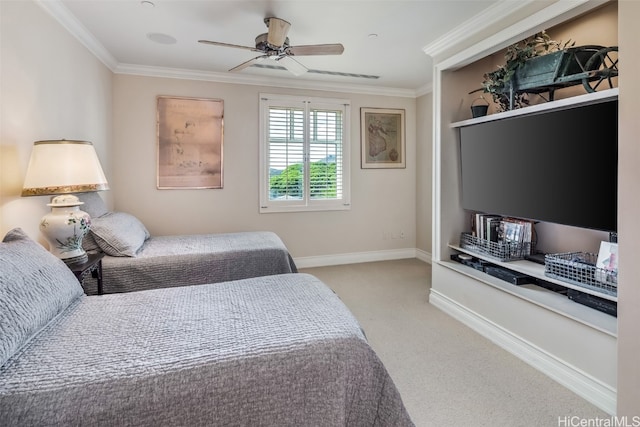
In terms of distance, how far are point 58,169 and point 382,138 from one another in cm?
398

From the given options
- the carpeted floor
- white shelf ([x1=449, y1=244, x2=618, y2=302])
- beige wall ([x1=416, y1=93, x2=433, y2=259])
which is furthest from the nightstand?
beige wall ([x1=416, y1=93, x2=433, y2=259])

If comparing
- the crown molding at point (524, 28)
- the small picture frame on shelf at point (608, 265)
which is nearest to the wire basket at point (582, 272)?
the small picture frame on shelf at point (608, 265)

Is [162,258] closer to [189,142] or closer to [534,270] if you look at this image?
[189,142]

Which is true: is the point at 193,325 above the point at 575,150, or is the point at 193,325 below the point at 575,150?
below

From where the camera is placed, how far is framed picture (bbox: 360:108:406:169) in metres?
5.00

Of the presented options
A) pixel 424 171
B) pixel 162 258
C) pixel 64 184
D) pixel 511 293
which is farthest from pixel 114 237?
pixel 424 171

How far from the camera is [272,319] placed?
1.43 metres

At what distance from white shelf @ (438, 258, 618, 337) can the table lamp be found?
2.91 meters

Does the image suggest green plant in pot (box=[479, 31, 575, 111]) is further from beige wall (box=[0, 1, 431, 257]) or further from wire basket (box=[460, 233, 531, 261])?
beige wall (box=[0, 1, 431, 257])

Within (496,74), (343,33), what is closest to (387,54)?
(343,33)

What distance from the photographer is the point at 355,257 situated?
509 cm

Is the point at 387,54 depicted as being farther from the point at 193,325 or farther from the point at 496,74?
the point at 193,325

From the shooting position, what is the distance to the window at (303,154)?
15.0 ft

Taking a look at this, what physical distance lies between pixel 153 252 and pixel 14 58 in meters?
1.58
